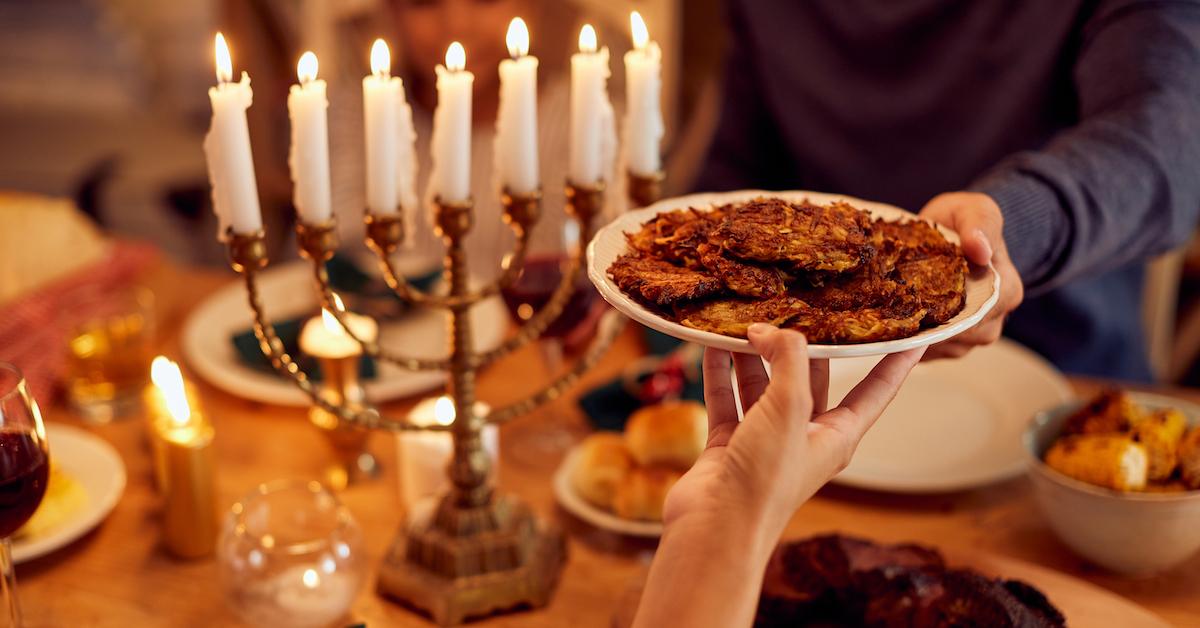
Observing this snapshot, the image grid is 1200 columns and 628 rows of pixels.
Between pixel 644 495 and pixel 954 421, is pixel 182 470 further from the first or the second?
pixel 954 421

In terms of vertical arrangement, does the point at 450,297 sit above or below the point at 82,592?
above

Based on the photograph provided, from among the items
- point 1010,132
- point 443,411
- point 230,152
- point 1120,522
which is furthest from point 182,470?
point 1010,132

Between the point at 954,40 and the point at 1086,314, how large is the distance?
0.59m

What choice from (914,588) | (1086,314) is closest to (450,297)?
(914,588)

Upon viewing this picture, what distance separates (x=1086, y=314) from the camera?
1.92 m

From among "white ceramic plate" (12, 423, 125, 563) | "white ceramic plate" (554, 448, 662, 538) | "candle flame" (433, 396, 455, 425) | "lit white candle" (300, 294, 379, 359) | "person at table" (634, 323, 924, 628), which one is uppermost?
Result: "person at table" (634, 323, 924, 628)

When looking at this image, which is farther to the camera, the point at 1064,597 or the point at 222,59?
the point at 1064,597

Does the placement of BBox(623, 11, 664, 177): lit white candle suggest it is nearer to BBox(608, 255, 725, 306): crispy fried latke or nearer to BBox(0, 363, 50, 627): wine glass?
BBox(608, 255, 725, 306): crispy fried latke

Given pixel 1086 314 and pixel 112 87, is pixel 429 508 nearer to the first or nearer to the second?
pixel 1086 314

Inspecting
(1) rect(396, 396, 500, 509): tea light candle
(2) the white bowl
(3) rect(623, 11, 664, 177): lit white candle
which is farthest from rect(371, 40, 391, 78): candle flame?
(2) the white bowl

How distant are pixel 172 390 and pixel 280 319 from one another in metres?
0.60

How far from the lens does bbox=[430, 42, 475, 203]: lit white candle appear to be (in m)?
1.02

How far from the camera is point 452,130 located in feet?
3.43

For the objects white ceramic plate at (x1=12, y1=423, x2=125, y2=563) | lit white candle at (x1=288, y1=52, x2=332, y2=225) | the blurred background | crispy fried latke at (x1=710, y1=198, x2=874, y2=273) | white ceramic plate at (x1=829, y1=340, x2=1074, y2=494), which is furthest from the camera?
the blurred background
